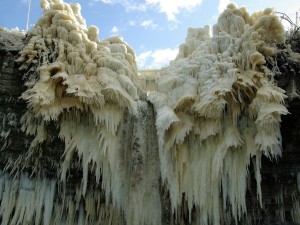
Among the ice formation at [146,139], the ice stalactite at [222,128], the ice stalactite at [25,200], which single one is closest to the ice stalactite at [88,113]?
the ice formation at [146,139]

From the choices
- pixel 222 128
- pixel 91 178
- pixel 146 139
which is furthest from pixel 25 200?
pixel 222 128

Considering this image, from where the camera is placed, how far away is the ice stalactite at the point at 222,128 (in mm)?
6258

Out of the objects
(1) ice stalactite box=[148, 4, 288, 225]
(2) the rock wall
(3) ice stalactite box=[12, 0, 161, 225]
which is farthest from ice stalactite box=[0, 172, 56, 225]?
(1) ice stalactite box=[148, 4, 288, 225]

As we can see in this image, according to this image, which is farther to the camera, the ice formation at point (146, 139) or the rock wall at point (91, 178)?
the rock wall at point (91, 178)

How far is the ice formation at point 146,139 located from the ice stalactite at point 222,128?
18 mm

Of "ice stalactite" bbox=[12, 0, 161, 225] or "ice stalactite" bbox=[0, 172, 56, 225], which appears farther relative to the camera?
"ice stalactite" bbox=[0, 172, 56, 225]

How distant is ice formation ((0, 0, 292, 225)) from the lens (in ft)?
20.8

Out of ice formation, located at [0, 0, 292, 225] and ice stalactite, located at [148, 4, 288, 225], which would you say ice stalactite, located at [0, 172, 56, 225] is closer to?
ice formation, located at [0, 0, 292, 225]

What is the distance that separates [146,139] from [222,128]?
4.96 ft

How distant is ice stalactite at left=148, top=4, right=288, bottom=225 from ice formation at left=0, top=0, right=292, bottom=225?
0.06 ft

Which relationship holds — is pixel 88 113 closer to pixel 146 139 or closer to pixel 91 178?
pixel 91 178

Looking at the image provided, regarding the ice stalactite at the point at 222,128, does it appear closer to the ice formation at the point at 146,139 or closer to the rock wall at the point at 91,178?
the ice formation at the point at 146,139

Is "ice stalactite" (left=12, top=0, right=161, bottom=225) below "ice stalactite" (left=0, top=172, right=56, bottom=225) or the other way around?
the other way around

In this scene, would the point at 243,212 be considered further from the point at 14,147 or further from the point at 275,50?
the point at 14,147
